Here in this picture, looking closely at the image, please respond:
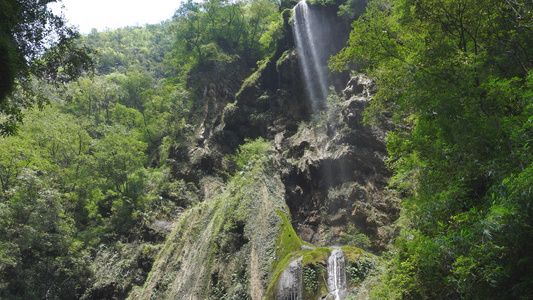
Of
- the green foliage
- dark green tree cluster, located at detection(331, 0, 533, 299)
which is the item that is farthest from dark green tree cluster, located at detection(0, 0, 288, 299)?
the green foliage

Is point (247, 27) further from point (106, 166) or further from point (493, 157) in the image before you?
point (493, 157)

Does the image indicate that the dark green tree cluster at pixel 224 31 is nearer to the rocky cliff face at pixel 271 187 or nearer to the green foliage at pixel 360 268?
the rocky cliff face at pixel 271 187

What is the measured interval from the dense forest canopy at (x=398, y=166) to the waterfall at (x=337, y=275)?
155 centimetres

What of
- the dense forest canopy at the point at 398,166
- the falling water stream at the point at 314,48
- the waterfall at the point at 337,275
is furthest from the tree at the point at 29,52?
the falling water stream at the point at 314,48

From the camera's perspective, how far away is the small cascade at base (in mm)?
8898

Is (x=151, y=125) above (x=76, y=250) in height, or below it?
above

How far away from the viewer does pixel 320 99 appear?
23547 mm

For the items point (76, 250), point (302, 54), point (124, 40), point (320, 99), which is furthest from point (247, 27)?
point (124, 40)

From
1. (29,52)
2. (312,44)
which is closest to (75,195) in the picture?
(29,52)

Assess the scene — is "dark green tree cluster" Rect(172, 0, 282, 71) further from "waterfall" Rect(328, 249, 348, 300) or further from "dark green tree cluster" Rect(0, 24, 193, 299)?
"waterfall" Rect(328, 249, 348, 300)

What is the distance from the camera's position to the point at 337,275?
29.9 feet

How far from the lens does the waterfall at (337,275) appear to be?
8.69m

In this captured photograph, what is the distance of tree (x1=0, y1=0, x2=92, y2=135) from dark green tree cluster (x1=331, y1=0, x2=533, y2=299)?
774 cm

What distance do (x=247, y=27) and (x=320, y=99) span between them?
14.9m
